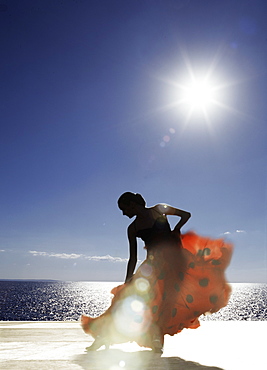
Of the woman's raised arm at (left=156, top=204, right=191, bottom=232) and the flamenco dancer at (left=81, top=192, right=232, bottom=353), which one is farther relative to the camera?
the woman's raised arm at (left=156, top=204, right=191, bottom=232)

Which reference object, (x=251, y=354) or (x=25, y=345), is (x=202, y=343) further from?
(x=25, y=345)

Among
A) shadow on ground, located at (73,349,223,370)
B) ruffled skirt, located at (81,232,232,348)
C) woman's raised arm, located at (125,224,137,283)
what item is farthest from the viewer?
woman's raised arm, located at (125,224,137,283)

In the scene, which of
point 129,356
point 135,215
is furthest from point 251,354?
point 135,215

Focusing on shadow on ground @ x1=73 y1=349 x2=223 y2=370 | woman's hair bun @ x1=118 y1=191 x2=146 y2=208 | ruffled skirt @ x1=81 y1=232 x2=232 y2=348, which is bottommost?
shadow on ground @ x1=73 y1=349 x2=223 y2=370

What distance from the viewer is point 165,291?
4102mm

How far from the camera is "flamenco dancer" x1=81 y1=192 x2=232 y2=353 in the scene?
13.1 feet

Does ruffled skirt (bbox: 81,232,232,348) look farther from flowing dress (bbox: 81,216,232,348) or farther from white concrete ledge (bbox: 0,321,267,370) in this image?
white concrete ledge (bbox: 0,321,267,370)

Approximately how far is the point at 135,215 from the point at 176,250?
26.2 inches

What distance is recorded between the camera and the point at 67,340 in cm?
525

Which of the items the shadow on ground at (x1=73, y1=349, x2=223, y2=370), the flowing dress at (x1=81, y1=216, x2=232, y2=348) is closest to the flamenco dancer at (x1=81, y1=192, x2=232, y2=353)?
the flowing dress at (x1=81, y1=216, x2=232, y2=348)

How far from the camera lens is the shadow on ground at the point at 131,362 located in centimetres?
307

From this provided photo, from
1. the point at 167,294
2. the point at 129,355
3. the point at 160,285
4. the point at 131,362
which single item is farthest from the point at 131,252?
the point at 131,362

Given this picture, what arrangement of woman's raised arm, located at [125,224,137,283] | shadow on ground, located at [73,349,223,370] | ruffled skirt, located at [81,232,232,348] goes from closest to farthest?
shadow on ground, located at [73,349,223,370] < ruffled skirt, located at [81,232,232,348] < woman's raised arm, located at [125,224,137,283]

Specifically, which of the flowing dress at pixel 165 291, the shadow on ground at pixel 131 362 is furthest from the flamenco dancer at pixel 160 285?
the shadow on ground at pixel 131 362
